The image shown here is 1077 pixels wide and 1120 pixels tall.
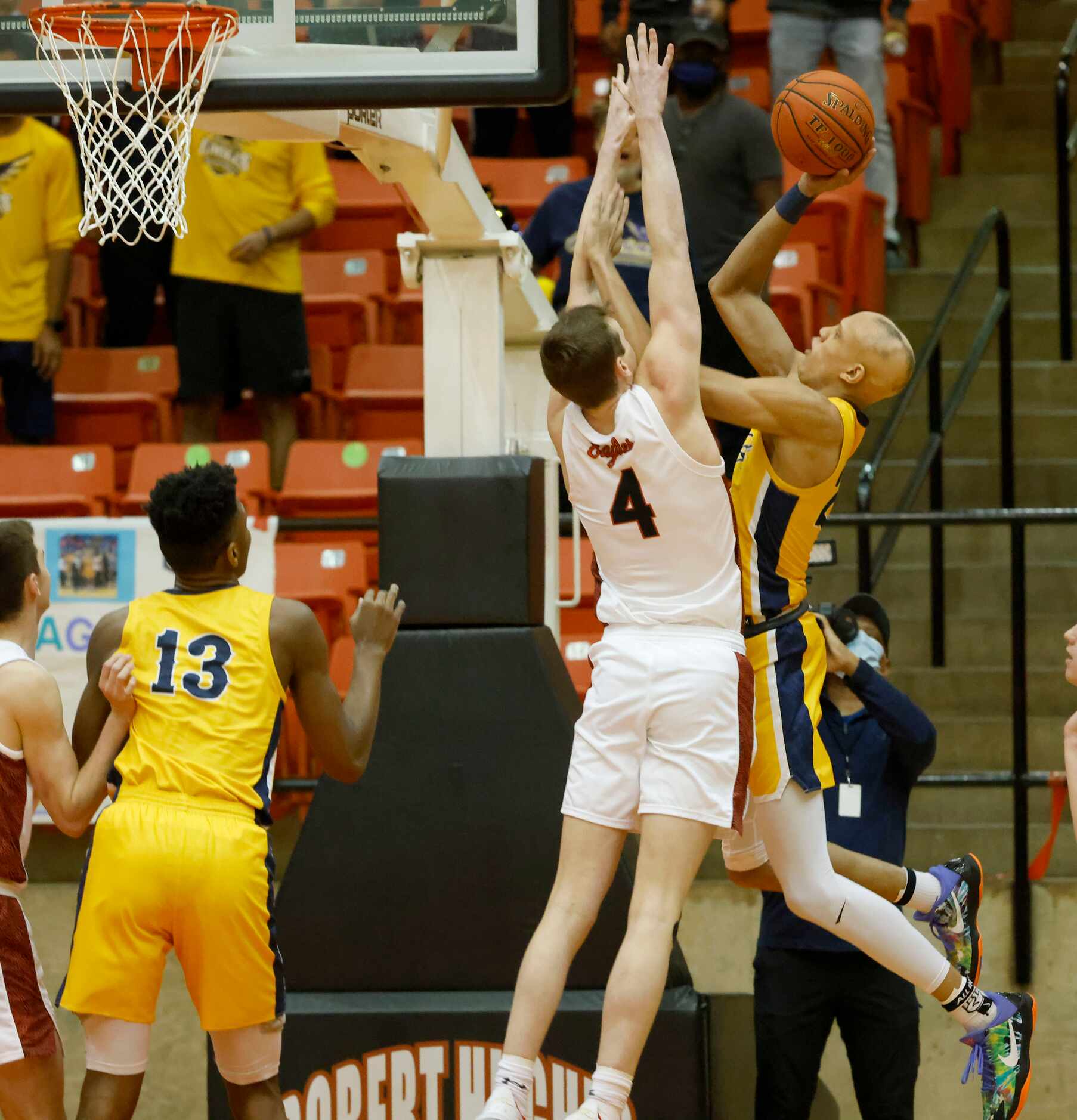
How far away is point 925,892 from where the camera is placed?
528 centimetres

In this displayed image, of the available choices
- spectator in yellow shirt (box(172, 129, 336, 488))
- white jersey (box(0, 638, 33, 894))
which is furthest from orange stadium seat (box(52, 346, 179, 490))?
white jersey (box(0, 638, 33, 894))

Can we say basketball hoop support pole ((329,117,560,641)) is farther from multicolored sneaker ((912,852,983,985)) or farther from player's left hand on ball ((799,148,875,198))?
multicolored sneaker ((912,852,983,985))

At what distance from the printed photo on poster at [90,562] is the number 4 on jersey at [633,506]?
3.06 metres

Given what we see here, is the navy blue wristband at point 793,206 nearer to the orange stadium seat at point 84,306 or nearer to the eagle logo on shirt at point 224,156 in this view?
the eagle logo on shirt at point 224,156

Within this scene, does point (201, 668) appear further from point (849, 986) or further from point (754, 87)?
Answer: point (754, 87)

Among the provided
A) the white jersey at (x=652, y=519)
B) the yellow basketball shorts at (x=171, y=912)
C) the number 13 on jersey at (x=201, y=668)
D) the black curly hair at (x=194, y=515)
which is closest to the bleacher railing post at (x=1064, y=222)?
the white jersey at (x=652, y=519)

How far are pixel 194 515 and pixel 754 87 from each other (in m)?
6.53

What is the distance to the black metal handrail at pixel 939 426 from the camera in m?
7.03

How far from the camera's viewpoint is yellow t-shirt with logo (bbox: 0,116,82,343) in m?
8.63

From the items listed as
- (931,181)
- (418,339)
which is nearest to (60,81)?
(418,339)

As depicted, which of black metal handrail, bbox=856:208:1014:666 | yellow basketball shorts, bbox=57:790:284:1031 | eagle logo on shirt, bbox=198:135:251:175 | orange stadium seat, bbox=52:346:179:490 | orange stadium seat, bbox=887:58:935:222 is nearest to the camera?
yellow basketball shorts, bbox=57:790:284:1031

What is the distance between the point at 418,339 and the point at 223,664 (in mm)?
5324

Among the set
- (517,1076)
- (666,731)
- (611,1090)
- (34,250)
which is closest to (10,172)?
(34,250)

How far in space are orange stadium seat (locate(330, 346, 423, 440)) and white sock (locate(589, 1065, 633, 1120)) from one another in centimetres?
474
